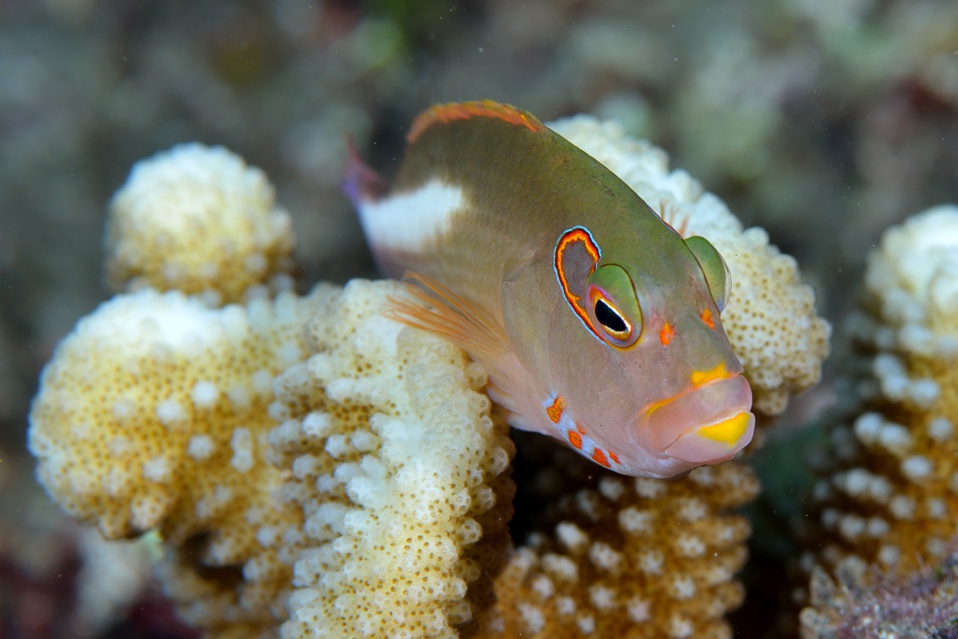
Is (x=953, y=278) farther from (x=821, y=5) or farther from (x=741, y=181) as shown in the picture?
(x=821, y=5)

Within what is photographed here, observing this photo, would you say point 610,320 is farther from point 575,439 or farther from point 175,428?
point 175,428

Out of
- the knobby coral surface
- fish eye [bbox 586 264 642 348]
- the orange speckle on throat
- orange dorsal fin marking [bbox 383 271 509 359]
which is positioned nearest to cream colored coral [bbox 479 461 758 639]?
the knobby coral surface

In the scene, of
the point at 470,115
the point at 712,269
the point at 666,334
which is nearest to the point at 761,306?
the point at 712,269

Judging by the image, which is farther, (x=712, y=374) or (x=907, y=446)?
(x=907, y=446)

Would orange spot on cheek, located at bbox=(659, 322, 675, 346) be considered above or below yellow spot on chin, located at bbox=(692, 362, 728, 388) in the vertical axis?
above

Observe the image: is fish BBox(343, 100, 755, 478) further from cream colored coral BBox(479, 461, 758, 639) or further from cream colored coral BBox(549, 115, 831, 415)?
cream colored coral BBox(479, 461, 758, 639)

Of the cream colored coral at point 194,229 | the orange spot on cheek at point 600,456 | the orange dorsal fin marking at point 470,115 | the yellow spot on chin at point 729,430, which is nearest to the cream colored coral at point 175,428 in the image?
the cream colored coral at point 194,229

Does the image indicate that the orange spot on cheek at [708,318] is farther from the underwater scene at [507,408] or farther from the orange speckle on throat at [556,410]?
the orange speckle on throat at [556,410]
